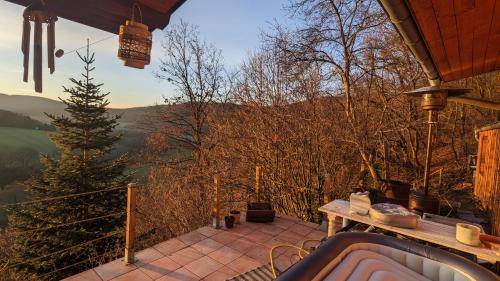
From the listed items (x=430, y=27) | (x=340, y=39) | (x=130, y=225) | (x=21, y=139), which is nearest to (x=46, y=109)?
(x=130, y=225)

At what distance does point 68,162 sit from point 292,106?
7615 millimetres

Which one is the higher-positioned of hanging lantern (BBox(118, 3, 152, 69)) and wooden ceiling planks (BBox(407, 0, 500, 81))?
wooden ceiling planks (BBox(407, 0, 500, 81))

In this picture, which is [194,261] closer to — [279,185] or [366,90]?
[279,185]

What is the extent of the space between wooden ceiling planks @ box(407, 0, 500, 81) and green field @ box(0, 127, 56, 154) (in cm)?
2470

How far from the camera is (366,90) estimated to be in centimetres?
731

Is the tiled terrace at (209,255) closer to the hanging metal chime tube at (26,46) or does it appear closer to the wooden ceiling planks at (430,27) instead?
the hanging metal chime tube at (26,46)

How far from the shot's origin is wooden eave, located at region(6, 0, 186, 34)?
1.12 meters

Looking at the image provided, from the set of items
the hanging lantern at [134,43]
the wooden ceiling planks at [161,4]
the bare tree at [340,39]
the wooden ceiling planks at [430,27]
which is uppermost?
the bare tree at [340,39]

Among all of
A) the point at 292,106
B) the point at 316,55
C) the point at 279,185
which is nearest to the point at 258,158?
the point at 279,185

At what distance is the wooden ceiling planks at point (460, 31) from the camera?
5.62 feet

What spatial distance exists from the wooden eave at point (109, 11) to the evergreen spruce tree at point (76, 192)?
6.87m

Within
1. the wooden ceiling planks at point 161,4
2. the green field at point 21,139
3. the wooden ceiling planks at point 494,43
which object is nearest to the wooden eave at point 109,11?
the wooden ceiling planks at point 161,4

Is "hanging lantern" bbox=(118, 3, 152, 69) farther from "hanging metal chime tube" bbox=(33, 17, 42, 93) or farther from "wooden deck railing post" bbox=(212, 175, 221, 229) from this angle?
"wooden deck railing post" bbox=(212, 175, 221, 229)

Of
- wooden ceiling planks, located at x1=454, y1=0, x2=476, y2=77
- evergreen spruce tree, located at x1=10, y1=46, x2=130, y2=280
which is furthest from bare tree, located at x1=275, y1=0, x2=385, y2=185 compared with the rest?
evergreen spruce tree, located at x1=10, y1=46, x2=130, y2=280
